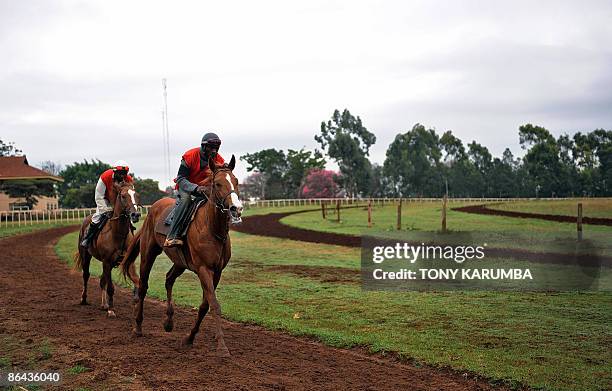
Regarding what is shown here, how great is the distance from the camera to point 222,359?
7.82 m

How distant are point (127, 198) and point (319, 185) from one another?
86616 millimetres

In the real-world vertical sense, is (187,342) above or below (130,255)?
below

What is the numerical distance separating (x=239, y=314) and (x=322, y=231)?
23.9 meters

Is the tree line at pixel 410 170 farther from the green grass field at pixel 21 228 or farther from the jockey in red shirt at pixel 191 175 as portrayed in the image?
the jockey in red shirt at pixel 191 175

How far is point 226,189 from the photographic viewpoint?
7957mm

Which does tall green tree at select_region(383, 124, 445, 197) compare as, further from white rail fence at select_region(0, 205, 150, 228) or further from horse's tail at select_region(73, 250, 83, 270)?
horse's tail at select_region(73, 250, 83, 270)

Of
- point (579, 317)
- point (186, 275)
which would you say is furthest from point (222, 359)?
point (186, 275)

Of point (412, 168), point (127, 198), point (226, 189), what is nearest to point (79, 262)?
point (127, 198)

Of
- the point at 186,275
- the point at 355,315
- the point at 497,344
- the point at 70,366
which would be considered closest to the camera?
the point at 70,366

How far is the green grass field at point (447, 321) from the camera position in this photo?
7789 millimetres

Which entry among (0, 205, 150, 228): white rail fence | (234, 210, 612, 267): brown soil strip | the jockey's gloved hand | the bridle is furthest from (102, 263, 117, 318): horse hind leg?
(0, 205, 150, 228): white rail fence

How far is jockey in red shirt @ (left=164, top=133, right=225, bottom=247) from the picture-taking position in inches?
340

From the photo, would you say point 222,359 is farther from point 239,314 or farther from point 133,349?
point 239,314

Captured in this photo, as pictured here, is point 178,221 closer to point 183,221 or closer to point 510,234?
point 183,221
